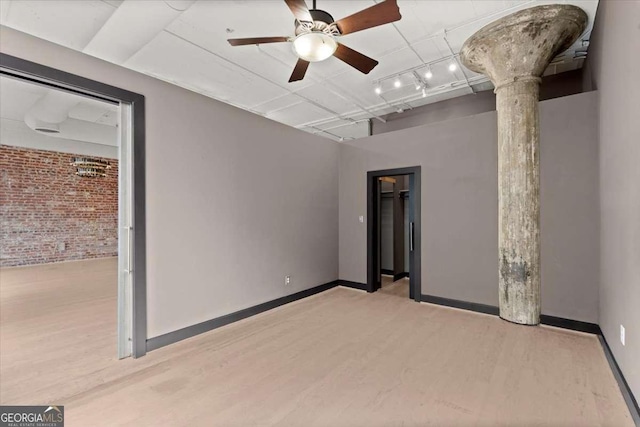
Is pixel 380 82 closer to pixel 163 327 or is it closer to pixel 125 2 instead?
pixel 125 2

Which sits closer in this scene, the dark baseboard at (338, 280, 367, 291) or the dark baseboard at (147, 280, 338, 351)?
the dark baseboard at (147, 280, 338, 351)

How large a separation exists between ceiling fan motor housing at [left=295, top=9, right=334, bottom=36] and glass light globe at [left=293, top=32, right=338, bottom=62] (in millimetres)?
38

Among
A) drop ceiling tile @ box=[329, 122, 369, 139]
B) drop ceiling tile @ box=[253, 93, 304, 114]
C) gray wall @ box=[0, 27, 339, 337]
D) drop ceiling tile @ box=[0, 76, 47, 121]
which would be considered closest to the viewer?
gray wall @ box=[0, 27, 339, 337]

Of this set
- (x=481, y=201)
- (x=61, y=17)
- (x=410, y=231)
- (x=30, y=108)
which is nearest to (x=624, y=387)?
(x=481, y=201)

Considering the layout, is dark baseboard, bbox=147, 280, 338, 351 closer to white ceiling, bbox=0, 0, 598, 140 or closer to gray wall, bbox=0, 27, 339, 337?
gray wall, bbox=0, 27, 339, 337

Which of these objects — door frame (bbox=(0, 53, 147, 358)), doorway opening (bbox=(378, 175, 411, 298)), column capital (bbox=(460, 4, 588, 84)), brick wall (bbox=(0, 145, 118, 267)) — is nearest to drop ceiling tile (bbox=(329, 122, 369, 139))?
doorway opening (bbox=(378, 175, 411, 298))

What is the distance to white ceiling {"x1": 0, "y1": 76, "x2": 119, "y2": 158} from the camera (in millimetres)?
5086

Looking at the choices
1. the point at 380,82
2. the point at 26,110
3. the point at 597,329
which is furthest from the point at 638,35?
the point at 26,110

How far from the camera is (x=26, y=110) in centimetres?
604

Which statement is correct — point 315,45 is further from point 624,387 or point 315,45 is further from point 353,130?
point 353,130

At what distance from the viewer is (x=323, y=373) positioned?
2.62 meters

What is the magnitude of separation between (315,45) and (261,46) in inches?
68.6

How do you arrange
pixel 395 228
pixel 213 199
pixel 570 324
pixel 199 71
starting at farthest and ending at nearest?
pixel 395 228
pixel 199 71
pixel 213 199
pixel 570 324

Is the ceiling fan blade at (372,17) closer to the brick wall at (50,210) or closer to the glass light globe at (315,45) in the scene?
the glass light globe at (315,45)
